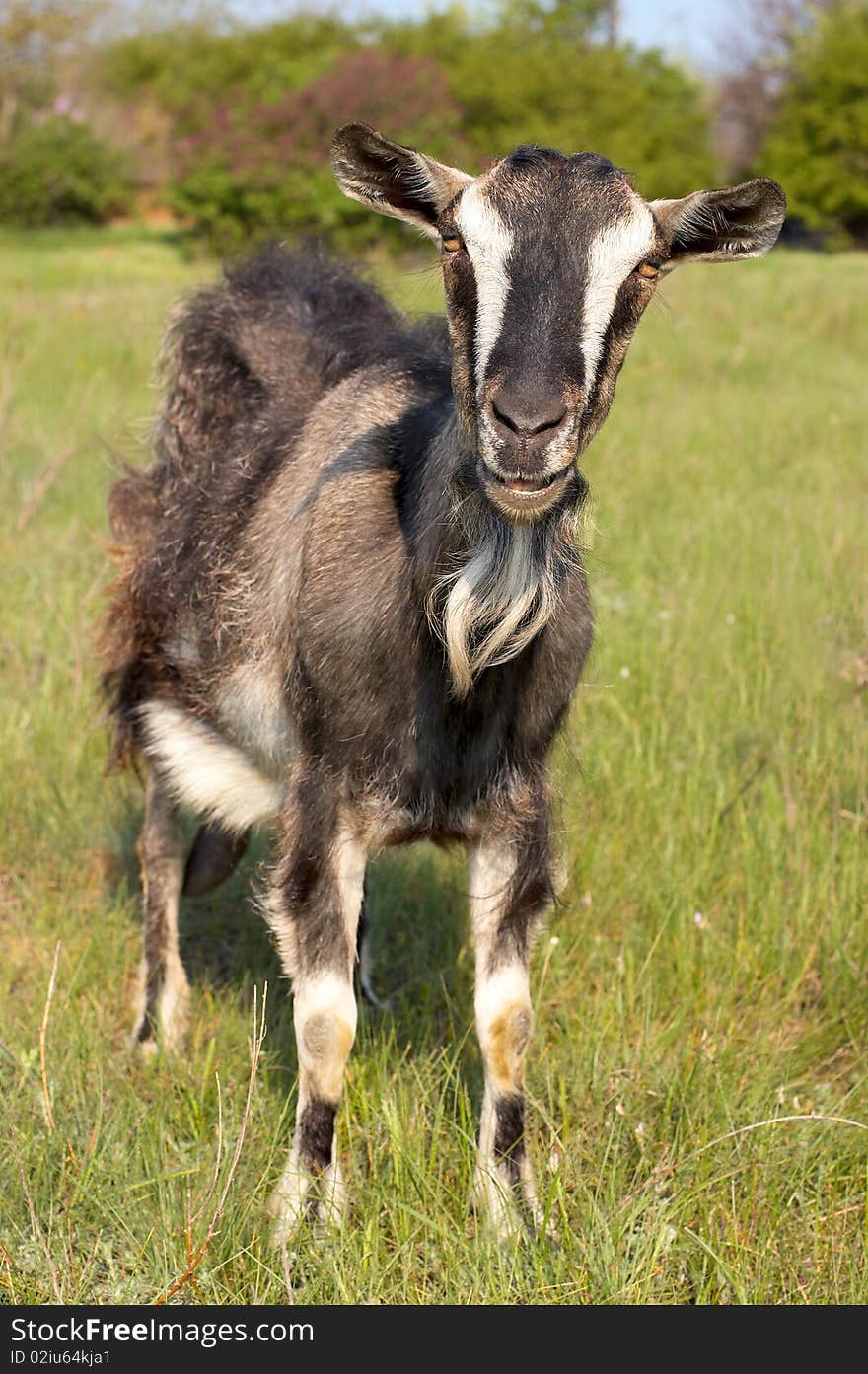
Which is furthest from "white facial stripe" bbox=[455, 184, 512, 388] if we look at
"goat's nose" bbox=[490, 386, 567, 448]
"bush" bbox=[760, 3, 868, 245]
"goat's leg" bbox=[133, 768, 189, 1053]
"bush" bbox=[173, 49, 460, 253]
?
"bush" bbox=[760, 3, 868, 245]

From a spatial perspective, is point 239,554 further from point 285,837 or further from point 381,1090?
point 381,1090

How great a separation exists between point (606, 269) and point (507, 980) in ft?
5.62

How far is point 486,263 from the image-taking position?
266 centimetres

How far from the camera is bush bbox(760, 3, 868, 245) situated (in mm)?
38062

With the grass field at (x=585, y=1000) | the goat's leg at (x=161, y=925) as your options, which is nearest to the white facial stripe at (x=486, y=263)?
the grass field at (x=585, y=1000)

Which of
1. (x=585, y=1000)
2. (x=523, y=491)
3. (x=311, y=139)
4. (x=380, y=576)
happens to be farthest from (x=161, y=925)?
(x=311, y=139)

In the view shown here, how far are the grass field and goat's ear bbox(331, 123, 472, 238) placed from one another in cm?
63

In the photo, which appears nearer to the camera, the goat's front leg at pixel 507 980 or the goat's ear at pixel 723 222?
the goat's ear at pixel 723 222

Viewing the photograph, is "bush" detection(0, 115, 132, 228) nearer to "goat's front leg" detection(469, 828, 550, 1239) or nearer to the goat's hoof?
"goat's front leg" detection(469, 828, 550, 1239)

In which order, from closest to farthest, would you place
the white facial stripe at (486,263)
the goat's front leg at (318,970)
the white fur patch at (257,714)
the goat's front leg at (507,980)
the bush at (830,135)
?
the white facial stripe at (486,263), the goat's front leg at (318,970), the goat's front leg at (507,980), the white fur patch at (257,714), the bush at (830,135)

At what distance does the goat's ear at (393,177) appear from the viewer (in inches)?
112

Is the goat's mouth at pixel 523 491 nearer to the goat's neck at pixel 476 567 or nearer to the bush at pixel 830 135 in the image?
the goat's neck at pixel 476 567

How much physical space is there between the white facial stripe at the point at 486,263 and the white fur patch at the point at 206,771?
1.62m

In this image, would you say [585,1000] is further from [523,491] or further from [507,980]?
[523,491]
